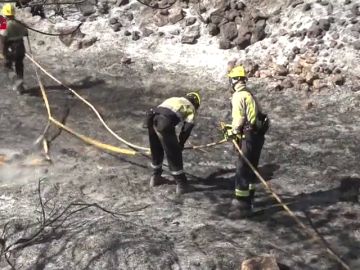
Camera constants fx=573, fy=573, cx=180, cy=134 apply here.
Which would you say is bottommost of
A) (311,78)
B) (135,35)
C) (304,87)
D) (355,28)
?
(304,87)

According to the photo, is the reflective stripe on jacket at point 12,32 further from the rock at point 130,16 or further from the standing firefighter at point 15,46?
the rock at point 130,16

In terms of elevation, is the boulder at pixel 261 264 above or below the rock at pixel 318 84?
below

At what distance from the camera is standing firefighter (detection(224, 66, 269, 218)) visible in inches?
278

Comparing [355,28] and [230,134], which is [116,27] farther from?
[230,134]

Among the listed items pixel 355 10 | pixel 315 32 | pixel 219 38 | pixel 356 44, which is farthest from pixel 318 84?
pixel 219 38

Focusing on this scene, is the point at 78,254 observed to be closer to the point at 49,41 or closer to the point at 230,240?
the point at 230,240

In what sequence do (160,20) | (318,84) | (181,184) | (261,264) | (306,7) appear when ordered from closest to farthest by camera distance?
(261,264)
(181,184)
(318,84)
(306,7)
(160,20)

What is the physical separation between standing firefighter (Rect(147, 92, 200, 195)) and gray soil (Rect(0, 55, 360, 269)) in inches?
15.4

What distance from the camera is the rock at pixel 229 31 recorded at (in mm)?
11945

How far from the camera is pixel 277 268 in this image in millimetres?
5820

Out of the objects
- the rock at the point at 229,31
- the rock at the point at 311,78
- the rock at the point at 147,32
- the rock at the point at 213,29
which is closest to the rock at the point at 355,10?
the rock at the point at 311,78

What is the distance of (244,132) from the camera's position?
7.19 m

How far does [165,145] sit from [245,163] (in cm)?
113

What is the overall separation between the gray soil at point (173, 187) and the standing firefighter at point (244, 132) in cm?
25
